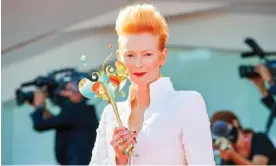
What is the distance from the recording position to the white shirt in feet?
5.09

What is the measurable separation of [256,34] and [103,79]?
137 inches

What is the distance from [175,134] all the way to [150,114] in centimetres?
8

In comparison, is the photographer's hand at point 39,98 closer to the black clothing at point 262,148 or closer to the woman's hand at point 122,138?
the black clothing at point 262,148

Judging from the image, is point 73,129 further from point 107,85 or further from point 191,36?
point 107,85

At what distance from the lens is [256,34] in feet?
16.3

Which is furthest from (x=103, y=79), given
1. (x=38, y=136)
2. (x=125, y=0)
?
(x=38, y=136)

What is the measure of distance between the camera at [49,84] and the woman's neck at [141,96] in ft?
11.5

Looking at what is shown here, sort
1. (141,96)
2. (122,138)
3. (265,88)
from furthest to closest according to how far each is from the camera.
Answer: (265,88), (141,96), (122,138)

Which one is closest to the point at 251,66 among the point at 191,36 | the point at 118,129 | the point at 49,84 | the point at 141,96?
the point at 191,36

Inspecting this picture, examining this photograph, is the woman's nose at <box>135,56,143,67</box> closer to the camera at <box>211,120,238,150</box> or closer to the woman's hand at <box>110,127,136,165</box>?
the woman's hand at <box>110,127,136,165</box>

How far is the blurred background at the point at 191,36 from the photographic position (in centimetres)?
493

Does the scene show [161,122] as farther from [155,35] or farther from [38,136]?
[38,136]

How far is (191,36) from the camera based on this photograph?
501cm

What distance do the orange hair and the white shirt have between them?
0.50ft
